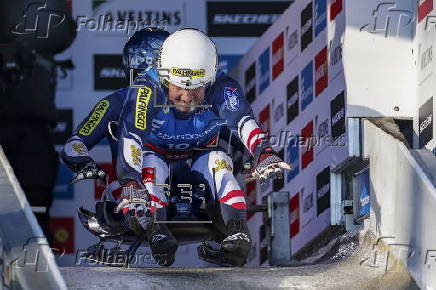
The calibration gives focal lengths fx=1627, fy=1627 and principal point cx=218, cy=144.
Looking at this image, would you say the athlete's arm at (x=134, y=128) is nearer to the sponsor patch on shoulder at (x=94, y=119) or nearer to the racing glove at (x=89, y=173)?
the racing glove at (x=89, y=173)

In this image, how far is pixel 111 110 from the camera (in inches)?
457

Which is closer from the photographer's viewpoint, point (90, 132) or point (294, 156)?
point (90, 132)

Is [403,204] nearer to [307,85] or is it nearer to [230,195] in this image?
[230,195]

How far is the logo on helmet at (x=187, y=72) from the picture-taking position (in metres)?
10.8

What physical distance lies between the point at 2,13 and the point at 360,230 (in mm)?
5945

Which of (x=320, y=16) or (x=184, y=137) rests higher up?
(x=320, y=16)

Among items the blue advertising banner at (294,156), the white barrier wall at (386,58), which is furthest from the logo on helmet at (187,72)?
the blue advertising banner at (294,156)

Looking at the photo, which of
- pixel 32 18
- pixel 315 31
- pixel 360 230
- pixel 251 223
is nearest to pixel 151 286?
pixel 360 230

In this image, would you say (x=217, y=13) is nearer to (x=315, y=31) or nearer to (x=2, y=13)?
(x=2, y=13)

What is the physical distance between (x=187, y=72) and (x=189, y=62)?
0.25 feet

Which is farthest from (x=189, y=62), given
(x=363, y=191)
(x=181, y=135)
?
(x=363, y=191)

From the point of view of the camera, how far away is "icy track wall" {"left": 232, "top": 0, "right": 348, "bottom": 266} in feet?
38.8

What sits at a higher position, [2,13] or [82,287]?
[2,13]

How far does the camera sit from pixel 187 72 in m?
10.9
